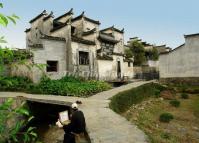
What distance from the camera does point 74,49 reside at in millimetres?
29516

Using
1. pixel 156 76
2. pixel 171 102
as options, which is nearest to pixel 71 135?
pixel 171 102

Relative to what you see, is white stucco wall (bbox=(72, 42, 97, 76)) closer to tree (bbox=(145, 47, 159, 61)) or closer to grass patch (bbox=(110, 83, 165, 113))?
grass patch (bbox=(110, 83, 165, 113))

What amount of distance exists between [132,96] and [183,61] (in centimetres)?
Answer: 1003

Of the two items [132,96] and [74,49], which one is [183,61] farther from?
[74,49]

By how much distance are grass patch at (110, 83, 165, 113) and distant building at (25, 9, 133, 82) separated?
8443 millimetres

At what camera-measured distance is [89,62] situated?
31812 mm

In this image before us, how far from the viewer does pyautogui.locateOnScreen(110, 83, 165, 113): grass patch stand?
55.9 ft

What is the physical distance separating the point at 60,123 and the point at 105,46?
97.7 feet

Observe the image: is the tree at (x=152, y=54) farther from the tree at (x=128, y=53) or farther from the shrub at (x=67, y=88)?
the shrub at (x=67, y=88)

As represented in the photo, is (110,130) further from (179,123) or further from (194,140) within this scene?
(179,123)

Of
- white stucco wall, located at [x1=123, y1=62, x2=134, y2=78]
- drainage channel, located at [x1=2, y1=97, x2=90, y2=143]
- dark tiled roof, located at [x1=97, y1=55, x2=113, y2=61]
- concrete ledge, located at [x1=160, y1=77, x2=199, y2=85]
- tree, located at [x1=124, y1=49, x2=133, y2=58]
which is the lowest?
drainage channel, located at [x1=2, y1=97, x2=90, y2=143]

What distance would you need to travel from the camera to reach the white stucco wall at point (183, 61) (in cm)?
2745

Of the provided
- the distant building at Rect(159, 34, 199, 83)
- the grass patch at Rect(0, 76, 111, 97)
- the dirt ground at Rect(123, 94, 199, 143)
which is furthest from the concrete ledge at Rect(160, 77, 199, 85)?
the grass patch at Rect(0, 76, 111, 97)

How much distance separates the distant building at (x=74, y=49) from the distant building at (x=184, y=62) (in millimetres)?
8234
